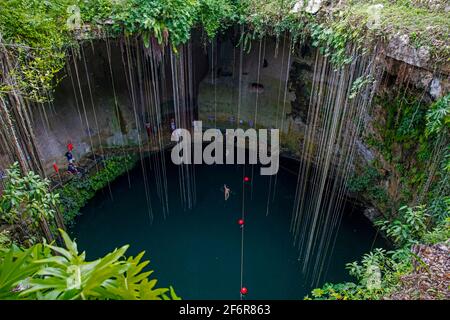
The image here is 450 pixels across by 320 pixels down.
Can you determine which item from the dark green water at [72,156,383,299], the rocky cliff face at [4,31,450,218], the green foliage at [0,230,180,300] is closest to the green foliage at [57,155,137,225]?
the dark green water at [72,156,383,299]

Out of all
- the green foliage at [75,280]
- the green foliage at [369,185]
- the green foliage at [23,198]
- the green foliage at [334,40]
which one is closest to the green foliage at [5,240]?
the green foliage at [23,198]

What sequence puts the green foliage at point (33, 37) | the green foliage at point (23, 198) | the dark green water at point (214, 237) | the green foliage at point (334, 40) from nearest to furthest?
the green foliage at point (23, 198) → the green foliage at point (33, 37) → the green foliage at point (334, 40) → the dark green water at point (214, 237)

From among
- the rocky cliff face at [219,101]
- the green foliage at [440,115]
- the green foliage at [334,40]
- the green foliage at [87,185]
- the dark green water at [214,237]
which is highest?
the green foliage at [334,40]

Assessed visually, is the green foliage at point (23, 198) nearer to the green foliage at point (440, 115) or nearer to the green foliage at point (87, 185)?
the green foliage at point (87, 185)

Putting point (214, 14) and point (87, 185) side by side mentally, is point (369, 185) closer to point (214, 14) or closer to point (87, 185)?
point (214, 14)

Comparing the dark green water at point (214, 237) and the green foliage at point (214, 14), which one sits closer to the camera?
the dark green water at point (214, 237)

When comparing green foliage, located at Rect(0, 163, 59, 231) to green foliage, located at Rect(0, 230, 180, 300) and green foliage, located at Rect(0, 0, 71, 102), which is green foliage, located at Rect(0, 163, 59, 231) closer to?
green foliage, located at Rect(0, 0, 71, 102)

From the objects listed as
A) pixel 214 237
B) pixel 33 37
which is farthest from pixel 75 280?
pixel 214 237
